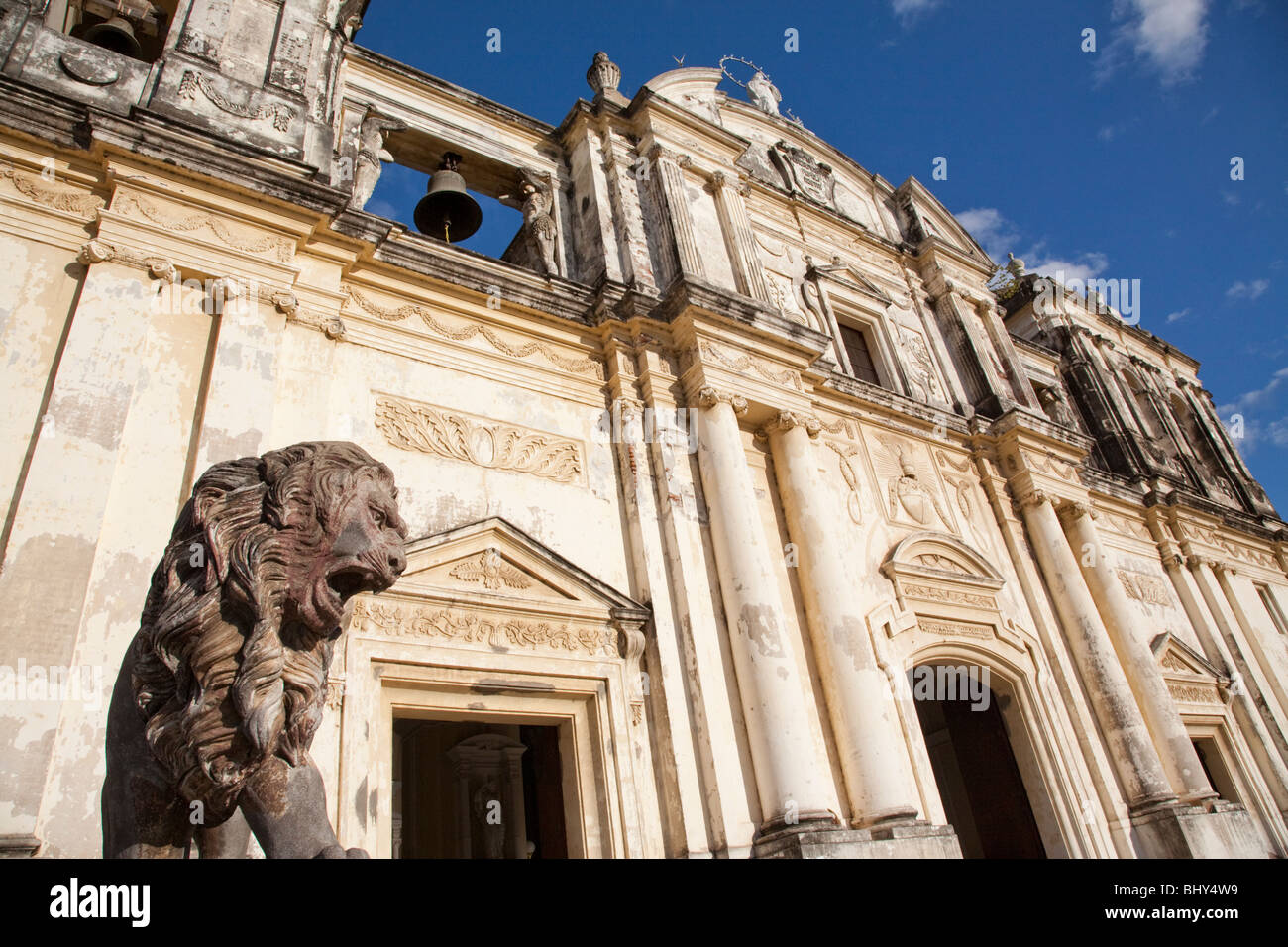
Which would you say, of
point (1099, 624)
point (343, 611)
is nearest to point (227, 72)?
point (343, 611)

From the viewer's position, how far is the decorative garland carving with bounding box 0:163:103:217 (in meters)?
5.30

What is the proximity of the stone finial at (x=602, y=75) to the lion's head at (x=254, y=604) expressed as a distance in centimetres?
877

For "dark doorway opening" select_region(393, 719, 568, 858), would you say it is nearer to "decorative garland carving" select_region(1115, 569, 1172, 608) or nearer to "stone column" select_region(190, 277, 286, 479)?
"stone column" select_region(190, 277, 286, 479)

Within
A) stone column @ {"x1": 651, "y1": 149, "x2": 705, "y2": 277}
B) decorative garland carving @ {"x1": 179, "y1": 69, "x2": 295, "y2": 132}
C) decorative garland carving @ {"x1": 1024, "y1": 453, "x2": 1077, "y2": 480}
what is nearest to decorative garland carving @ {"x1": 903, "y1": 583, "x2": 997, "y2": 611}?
decorative garland carving @ {"x1": 1024, "y1": 453, "x2": 1077, "y2": 480}

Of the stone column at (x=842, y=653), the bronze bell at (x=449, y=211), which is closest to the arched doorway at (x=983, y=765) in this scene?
the stone column at (x=842, y=653)

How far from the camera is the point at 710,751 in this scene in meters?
5.95

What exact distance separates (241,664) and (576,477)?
487cm

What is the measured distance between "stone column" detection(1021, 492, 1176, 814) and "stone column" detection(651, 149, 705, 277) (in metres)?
5.41

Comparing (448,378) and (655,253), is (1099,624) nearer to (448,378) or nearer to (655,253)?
(655,253)

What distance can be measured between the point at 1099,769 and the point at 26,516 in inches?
386

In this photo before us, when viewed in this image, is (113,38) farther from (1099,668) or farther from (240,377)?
(1099,668)
